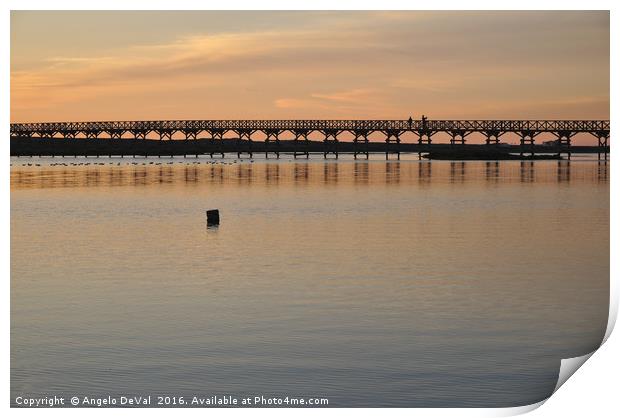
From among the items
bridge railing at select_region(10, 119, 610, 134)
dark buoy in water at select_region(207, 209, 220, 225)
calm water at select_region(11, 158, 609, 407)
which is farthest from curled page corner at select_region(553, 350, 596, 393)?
bridge railing at select_region(10, 119, 610, 134)

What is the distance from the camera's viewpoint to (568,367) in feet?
34.8

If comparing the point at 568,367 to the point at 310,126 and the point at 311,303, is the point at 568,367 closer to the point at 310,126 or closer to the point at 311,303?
the point at 311,303

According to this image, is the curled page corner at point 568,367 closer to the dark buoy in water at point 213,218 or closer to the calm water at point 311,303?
the calm water at point 311,303

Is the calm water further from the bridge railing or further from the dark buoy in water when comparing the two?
the bridge railing

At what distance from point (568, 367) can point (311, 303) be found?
4.92 meters

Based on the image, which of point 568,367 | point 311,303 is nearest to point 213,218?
point 311,303

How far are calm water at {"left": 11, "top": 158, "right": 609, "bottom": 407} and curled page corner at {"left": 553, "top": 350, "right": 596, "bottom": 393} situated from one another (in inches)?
8.6

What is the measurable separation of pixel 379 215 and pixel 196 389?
803 inches

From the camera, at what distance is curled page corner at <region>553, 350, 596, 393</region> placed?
1020 cm

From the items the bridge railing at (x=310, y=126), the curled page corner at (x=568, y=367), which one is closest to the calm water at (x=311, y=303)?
the curled page corner at (x=568, y=367)
